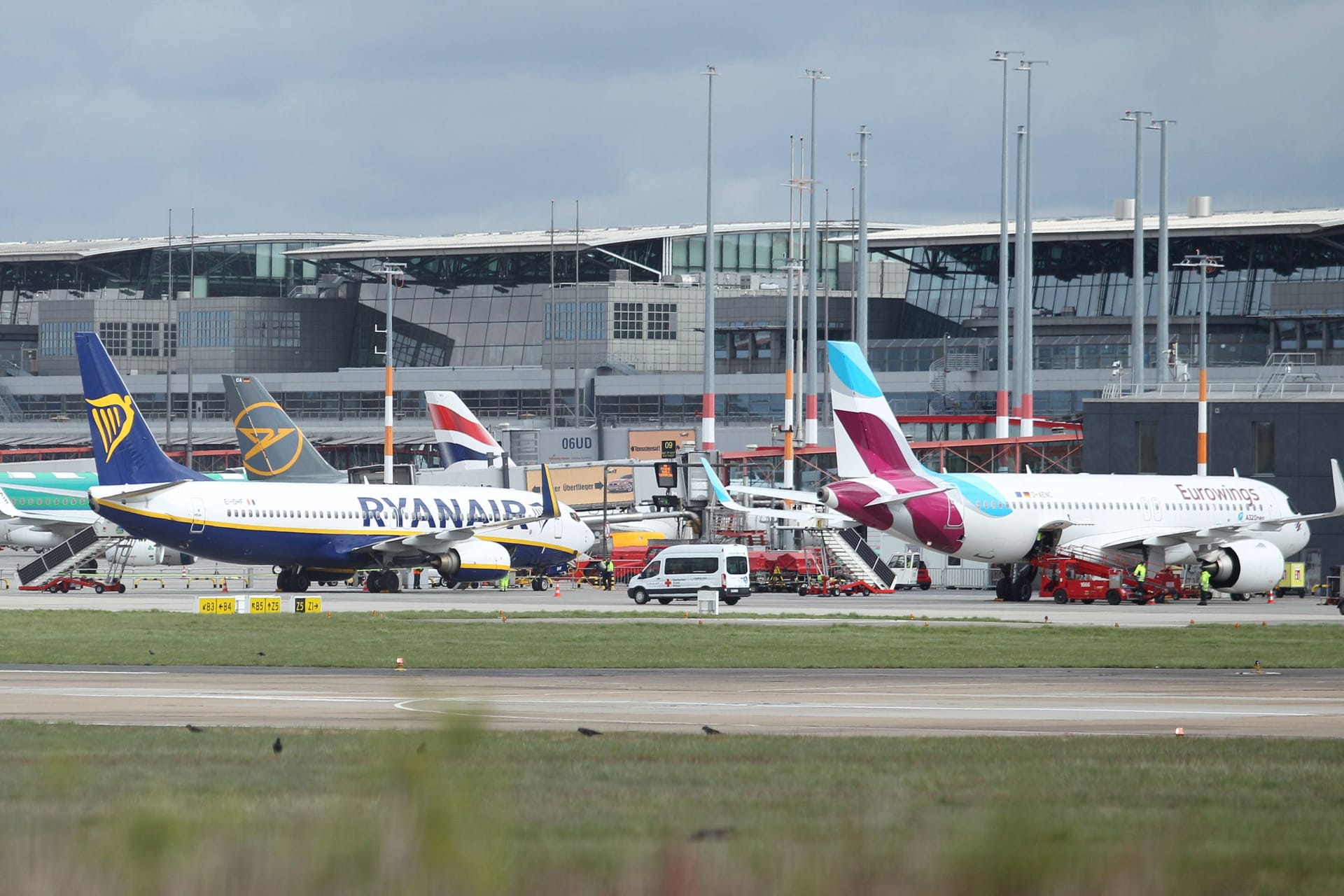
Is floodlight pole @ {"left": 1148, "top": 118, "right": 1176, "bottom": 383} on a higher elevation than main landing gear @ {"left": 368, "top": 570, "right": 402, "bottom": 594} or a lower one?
higher

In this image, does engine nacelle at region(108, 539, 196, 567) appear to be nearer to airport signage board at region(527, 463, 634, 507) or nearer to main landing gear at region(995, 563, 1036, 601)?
airport signage board at region(527, 463, 634, 507)

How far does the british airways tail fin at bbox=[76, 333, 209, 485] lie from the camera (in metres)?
54.6

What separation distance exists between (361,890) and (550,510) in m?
54.9

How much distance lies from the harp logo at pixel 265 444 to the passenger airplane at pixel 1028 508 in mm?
29777

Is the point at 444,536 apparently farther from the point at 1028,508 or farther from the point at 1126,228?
the point at 1126,228

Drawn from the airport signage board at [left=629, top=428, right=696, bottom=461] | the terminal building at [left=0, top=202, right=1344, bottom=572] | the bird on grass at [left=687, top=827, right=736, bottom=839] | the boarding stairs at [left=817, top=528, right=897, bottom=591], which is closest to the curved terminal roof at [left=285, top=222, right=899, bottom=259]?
the terminal building at [left=0, top=202, right=1344, bottom=572]

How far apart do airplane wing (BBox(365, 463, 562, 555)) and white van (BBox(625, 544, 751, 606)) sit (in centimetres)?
537

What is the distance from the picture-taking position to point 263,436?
78.1 meters

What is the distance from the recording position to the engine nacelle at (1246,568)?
55.9 m

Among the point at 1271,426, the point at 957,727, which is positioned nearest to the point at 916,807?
the point at 957,727

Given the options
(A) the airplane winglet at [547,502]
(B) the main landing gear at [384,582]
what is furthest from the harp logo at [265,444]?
(A) the airplane winglet at [547,502]

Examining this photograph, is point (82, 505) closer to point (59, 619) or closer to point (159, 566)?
point (159, 566)

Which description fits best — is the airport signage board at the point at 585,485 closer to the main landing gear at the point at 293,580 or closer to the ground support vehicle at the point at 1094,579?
the main landing gear at the point at 293,580

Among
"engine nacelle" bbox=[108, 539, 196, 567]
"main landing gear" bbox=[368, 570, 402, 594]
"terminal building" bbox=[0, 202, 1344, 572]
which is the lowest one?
"engine nacelle" bbox=[108, 539, 196, 567]
